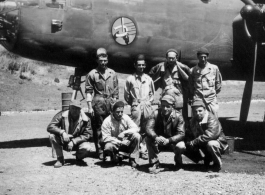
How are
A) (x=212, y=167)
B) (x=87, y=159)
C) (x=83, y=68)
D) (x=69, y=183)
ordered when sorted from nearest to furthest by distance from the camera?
(x=69, y=183) → (x=212, y=167) → (x=87, y=159) → (x=83, y=68)

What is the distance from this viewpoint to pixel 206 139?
21.1ft

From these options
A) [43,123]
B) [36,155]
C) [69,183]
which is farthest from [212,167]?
[43,123]

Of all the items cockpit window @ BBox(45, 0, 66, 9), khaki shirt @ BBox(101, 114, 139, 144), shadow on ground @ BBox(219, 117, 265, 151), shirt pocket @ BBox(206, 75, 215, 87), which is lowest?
shadow on ground @ BBox(219, 117, 265, 151)

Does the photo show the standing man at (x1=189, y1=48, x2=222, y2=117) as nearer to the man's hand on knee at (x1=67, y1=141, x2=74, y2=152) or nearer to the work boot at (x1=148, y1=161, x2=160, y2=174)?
the work boot at (x1=148, y1=161, x2=160, y2=174)

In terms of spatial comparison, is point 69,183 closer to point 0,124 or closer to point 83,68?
point 83,68

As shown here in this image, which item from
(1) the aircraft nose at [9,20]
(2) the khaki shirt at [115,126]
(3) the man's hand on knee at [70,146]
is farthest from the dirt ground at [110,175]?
(1) the aircraft nose at [9,20]

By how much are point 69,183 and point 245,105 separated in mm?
4904

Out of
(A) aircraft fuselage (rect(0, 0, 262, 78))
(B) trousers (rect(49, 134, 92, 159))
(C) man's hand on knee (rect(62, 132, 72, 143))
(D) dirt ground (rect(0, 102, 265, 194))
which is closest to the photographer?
(D) dirt ground (rect(0, 102, 265, 194))

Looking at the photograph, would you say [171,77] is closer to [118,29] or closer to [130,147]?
[118,29]

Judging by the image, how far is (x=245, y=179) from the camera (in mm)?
5945

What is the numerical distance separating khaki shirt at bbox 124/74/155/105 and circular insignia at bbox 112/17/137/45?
3.42 feet

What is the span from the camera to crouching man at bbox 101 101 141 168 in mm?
6930

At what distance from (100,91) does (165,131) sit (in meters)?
1.73

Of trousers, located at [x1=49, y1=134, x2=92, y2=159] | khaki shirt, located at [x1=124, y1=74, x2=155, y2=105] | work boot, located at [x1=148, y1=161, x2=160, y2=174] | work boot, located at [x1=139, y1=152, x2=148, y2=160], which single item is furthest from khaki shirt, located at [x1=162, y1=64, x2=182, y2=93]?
trousers, located at [x1=49, y1=134, x2=92, y2=159]
